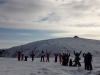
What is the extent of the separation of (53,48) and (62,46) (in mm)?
5579

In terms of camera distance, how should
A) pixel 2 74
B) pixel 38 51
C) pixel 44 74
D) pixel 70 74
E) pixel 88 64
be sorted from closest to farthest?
1. pixel 2 74
2. pixel 44 74
3. pixel 70 74
4. pixel 88 64
5. pixel 38 51

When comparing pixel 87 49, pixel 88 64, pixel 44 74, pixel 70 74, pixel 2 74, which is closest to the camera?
pixel 2 74

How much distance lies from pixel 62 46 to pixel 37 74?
66.4 meters

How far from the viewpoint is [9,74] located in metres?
16.0

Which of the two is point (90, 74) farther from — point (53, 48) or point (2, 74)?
point (53, 48)

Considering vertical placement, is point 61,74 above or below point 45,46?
below

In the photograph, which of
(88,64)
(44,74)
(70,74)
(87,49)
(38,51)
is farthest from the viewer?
(87,49)

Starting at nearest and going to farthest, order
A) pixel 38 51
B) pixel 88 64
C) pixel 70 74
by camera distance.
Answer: pixel 70 74 → pixel 88 64 → pixel 38 51

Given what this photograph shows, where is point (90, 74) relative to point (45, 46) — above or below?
below

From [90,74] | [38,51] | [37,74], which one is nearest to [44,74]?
[37,74]

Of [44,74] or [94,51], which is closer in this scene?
[44,74]

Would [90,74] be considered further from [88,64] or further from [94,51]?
[94,51]

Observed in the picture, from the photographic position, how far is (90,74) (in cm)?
1841

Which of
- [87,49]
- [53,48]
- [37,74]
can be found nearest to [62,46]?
[53,48]
